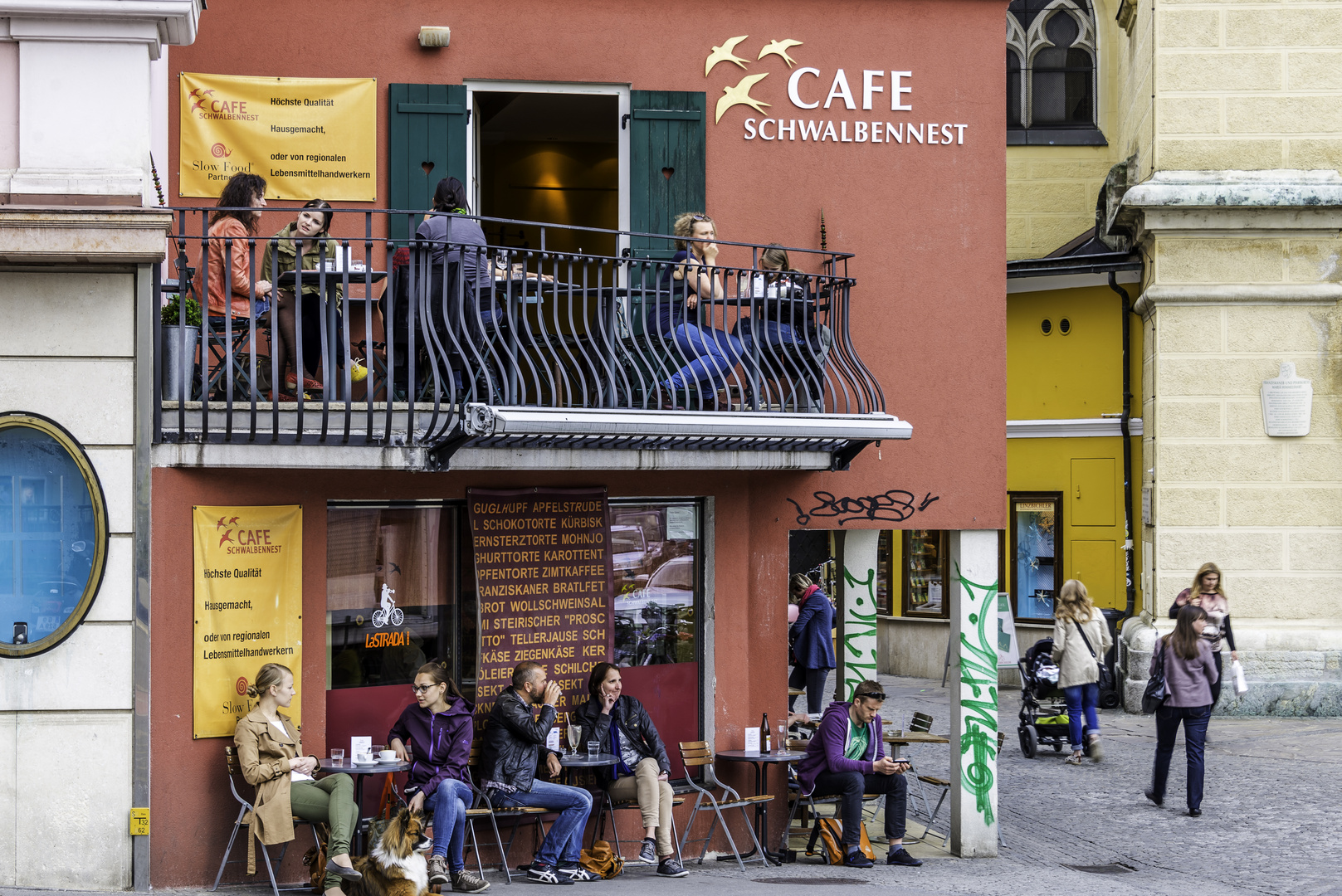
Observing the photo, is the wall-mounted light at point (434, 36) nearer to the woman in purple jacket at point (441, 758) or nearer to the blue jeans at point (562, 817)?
the woman in purple jacket at point (441, 758)

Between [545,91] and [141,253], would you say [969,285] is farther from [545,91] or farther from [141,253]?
[141,253]

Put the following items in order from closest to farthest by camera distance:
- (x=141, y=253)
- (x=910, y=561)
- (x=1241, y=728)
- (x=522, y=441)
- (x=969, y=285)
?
1. (x=141, y=253)
2. (x=522, y=441)
3. (x=969, y=285)
4. (x=1241, y=728)
5. (x=910, y=561)

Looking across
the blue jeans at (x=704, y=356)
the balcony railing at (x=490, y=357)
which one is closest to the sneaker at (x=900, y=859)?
the balcony railing at (x=490, y=357)

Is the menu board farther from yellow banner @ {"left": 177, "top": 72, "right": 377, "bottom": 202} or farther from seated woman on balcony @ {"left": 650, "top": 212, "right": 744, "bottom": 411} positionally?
yellow banner @ {"left": 177, "top": 72, "right": 377, "bottom": 202}

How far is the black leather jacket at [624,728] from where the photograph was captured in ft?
32.9

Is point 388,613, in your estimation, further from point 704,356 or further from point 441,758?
point 704,356

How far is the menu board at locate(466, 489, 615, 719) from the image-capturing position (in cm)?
992

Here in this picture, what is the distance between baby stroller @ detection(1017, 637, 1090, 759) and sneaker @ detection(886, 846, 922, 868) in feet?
14.2

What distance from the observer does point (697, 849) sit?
10508mm

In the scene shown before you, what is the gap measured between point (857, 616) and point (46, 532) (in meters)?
7.77

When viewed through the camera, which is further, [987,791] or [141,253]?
[987,791]

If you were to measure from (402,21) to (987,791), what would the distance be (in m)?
6.87

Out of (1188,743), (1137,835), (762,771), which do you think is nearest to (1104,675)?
(1188,743)

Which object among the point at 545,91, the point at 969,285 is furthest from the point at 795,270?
the point at 545,91
